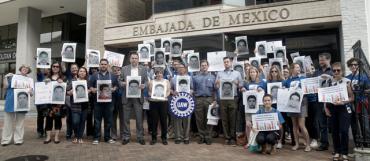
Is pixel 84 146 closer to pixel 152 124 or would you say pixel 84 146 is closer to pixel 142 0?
pixel 152 124

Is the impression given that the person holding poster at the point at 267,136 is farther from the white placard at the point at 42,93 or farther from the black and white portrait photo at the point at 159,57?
the white placard at the point at 42,93

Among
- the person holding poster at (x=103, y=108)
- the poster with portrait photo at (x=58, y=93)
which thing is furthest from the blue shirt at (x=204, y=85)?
the poster with portrait photo at (x=58, y=93)

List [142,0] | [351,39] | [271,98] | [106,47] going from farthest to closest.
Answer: [142,0] < [106,47] < [351,39] < [271,98]

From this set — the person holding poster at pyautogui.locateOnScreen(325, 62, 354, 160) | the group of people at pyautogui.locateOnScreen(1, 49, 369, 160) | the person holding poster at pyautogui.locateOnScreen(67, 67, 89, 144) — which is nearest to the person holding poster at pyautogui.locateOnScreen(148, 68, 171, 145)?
the group of people at pyautogui.locateOnScreen(1, 49, 369, 160)

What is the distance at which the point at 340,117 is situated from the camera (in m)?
6.14

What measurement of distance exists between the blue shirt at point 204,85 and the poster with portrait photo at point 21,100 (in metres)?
4.20

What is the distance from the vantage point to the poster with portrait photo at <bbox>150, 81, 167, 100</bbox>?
7602 mm

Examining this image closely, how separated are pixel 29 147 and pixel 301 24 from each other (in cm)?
1015

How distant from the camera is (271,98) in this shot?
23.0 feet

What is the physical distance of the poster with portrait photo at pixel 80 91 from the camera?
7.71 metres

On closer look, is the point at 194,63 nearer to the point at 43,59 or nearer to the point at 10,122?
the point at 43,59

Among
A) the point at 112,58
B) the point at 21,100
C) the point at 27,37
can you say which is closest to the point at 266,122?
the point at 112,58

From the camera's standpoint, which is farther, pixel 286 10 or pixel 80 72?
pixel 286 10

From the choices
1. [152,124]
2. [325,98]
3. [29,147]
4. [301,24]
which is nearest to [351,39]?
[301,24]
